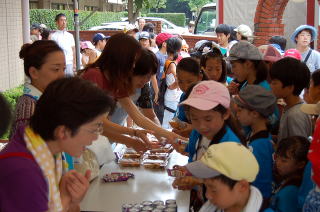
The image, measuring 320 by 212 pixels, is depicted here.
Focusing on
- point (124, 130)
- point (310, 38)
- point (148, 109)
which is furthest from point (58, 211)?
point (310, 38)

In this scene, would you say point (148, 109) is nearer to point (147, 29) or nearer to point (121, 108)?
point (121, 108)

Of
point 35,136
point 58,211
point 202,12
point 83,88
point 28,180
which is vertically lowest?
point 58,211

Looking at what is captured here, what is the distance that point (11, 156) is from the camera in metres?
1.85

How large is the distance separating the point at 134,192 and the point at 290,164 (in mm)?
1047

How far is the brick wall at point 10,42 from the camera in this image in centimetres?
932

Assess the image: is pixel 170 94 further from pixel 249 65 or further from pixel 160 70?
pixel 249 65

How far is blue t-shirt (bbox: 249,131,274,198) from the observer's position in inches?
122

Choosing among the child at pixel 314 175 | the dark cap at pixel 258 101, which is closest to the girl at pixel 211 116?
the dark cap at pixel 258 101

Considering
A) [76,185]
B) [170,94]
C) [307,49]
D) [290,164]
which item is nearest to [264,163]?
[290,164]

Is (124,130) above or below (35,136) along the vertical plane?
below

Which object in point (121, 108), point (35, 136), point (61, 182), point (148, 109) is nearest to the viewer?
point (35, 136)

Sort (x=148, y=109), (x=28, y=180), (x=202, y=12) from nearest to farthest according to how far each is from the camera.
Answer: (x=28, y=180) → (x=148, y=109) → (x=202, y=12)

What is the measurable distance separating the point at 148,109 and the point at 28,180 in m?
3.56

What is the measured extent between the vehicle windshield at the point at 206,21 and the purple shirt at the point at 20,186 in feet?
49.8
